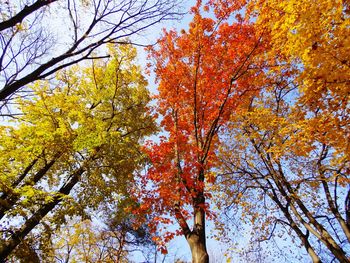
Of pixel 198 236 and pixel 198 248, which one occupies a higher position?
pixel 198 236

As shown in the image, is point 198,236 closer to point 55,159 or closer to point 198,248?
point 198,248

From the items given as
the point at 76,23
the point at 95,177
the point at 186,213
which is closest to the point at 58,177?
the point at 95,177

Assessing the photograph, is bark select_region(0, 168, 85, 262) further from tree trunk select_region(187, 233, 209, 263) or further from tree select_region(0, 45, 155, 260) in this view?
tree trunk select_region(187, 233, 209, 263)

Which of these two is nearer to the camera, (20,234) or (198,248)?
(198,248)

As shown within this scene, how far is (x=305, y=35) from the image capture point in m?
5.02

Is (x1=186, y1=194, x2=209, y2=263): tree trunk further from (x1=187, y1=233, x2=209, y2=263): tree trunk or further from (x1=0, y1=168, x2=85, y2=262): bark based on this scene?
(x1=0, y1=168, x2=85, y2=262): bark

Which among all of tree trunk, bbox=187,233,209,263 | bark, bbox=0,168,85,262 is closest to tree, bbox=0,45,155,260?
bark, bbox=0,168,85,262

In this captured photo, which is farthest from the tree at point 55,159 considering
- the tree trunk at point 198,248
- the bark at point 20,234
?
the tree trunk at point 198,248

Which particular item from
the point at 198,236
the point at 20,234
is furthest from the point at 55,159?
the point at 198,236

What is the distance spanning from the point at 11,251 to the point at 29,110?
4153mm

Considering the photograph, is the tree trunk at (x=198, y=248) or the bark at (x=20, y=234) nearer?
the tree trunk at (x=198, y=248)

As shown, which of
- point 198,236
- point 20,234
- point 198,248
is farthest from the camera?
point 20,234

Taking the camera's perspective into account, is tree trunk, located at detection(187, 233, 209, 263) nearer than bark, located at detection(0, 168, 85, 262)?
Yes

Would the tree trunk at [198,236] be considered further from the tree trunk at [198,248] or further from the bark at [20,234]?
the bark at [20,234]
